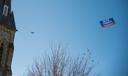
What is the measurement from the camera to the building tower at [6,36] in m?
46.1

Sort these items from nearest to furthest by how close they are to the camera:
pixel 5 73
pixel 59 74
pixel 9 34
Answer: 1. pixel 59 74
2. pixel 5 73
3. pixel 9 34

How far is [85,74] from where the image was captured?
84.6 ft

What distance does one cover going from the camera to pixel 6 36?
48.3m

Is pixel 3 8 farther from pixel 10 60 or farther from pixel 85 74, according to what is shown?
pixel 85 74

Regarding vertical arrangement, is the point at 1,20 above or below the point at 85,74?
above

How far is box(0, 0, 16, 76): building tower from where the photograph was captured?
4606 cm

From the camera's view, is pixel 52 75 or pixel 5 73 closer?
pixel 52 75

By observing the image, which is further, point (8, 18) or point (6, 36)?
point (8, 18)

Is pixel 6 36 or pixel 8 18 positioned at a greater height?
pixel 8 18

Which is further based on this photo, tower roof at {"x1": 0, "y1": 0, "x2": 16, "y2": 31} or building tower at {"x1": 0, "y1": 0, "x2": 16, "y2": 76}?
tower roof at {"x1": 0, "y1": 0, "x2": 16, "y2": 31}

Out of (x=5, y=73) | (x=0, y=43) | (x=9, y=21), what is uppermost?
(x=9, y=21)

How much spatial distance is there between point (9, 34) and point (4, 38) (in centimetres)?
116

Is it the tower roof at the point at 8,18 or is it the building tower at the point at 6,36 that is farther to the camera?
the tower roof at the point at 8,18

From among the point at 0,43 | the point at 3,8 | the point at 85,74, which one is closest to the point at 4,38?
the point at 0,43
